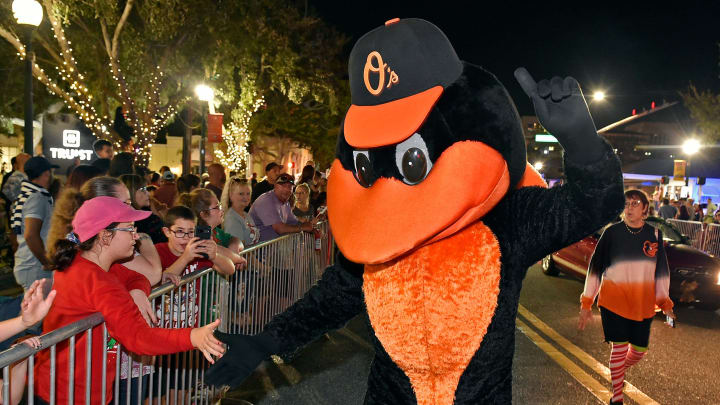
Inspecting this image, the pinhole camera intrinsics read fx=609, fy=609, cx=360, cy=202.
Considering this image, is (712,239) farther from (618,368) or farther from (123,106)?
(123,106)

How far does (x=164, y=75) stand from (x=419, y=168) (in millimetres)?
18548

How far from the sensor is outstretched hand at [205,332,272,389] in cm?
256

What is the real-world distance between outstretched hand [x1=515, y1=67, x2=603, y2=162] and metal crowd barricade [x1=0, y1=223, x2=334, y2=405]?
6.90ft

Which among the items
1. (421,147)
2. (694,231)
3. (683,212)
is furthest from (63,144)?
(683,212)

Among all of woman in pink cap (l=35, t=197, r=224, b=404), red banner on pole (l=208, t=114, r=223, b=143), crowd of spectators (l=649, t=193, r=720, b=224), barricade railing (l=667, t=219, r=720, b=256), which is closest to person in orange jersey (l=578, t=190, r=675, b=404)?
woman in pink cap (l=35, t=197, r=224, b=404)

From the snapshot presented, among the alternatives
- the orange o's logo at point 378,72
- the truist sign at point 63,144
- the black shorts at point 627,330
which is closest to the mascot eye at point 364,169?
the orange o's logo at point 378,72

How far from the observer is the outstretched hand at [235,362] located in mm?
2557

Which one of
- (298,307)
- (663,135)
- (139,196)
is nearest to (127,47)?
(139,196)

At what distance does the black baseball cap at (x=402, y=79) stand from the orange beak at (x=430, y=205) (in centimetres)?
19

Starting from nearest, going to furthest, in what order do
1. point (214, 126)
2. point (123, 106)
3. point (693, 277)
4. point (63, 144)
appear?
point (693, 277) → point (63, 144) → point (214, 126) → point (123, 106)

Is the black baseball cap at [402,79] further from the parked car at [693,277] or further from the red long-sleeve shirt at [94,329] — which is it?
the parked car at [693,277]

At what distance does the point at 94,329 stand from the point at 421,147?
6.02ft

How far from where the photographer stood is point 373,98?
8.16 feet

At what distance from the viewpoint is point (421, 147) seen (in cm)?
235
